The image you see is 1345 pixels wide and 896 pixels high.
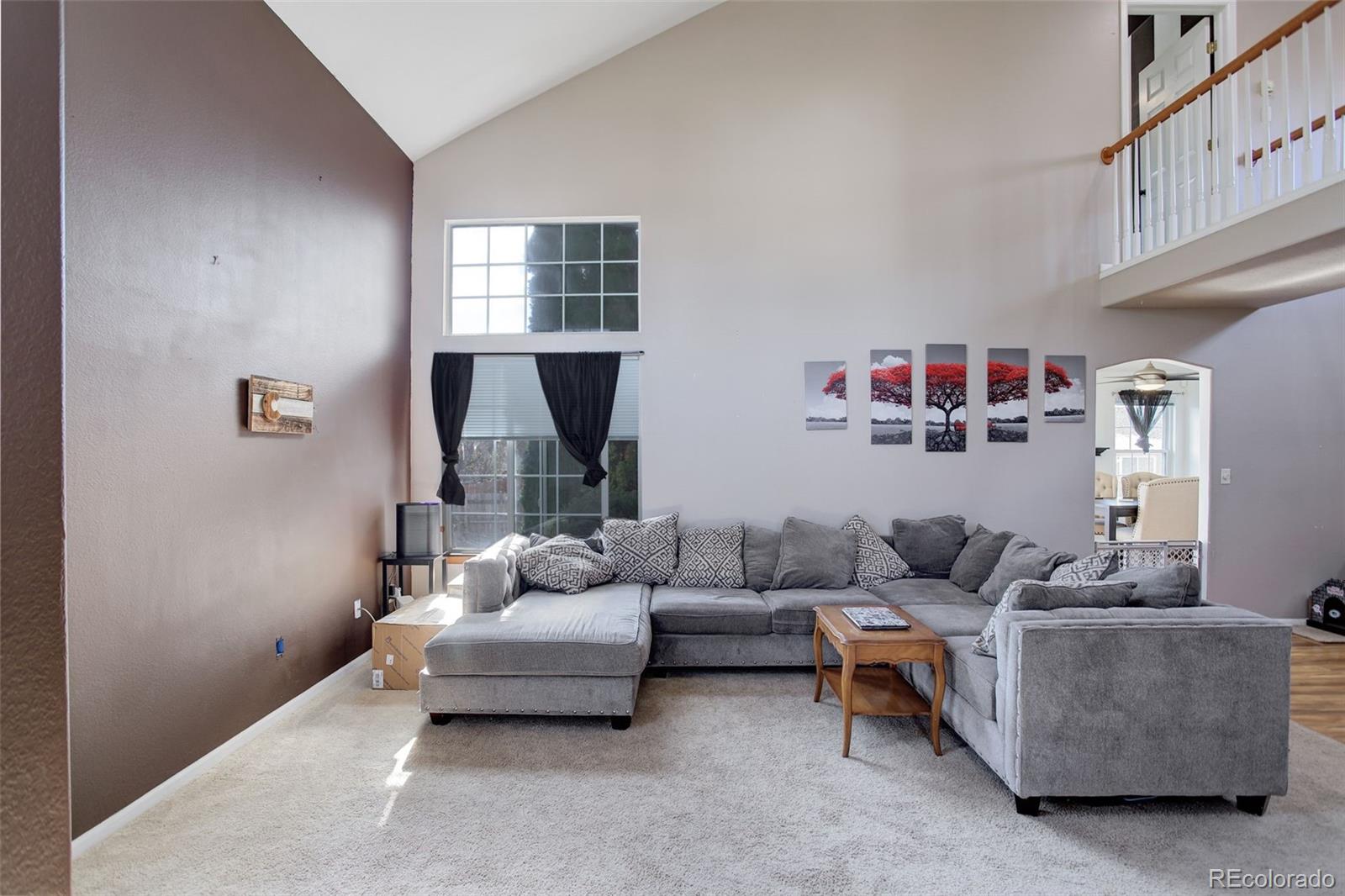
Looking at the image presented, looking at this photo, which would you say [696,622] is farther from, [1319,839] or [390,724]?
[1319,839]

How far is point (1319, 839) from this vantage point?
7.20 feet

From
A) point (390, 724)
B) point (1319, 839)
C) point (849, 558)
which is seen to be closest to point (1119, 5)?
point (849, 558)

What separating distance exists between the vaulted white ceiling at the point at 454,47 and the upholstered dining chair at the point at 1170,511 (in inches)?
218

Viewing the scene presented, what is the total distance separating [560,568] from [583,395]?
4.58 ft

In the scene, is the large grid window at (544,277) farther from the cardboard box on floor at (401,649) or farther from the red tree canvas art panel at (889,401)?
the cardboard box on floor at (401,649)

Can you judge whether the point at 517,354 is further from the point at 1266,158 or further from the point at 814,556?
the point at 1266,158

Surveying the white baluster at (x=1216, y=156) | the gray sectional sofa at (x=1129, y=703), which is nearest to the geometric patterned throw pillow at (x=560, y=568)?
the gray sectional sofa at (x=1129, y=703)

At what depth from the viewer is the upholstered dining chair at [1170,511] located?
5.28 meters

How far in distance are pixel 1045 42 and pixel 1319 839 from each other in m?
5.25

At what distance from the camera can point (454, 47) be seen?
3.84 metres

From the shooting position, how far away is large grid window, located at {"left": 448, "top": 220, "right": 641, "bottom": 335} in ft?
15.7

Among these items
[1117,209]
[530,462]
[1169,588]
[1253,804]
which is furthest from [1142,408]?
[530,462]

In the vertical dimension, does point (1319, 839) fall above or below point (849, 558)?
below

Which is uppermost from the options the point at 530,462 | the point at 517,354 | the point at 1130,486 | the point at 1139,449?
the point at 517,354
